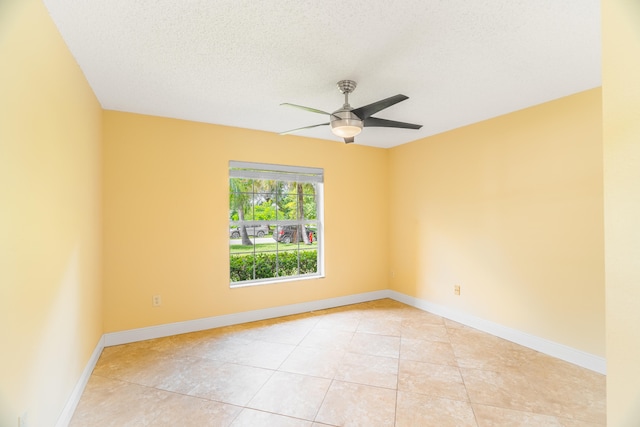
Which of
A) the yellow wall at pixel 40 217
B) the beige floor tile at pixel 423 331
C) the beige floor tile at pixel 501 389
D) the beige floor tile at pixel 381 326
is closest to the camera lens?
the yellow wall at pixel 40 217

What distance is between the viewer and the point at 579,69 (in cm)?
220

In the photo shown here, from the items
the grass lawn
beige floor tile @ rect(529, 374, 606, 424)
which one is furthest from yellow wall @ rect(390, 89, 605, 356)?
the grass lawn

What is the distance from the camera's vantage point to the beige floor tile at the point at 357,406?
1.88 m

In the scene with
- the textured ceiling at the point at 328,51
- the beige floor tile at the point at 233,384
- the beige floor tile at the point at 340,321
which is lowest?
the beige floor tile at the point at 340,321

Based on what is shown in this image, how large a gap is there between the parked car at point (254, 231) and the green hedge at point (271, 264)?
275 millimetres

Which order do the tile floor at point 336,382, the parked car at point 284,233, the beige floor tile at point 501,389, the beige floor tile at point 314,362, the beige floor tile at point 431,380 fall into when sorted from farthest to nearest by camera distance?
1. the parked car at point 284,233
2. the beige floor tile at point 314,362
3. the beige floor tile at point 431,380
4. the beige floor tile at point 501,389
5. the tile floor at point 336,382

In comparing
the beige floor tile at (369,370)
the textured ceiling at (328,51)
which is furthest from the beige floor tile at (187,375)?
the textured ceiling at (328,51)

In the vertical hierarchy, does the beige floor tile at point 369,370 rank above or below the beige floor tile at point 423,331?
above

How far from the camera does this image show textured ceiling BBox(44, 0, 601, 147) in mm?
1560

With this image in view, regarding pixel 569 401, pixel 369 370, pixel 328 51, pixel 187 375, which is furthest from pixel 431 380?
pixel 328 51

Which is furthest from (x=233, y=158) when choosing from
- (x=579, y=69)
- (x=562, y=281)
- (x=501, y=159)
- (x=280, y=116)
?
(x=562, y=281)

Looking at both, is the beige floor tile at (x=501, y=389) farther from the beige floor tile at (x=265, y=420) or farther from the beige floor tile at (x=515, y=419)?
the beige floor tile at (x=265, y=420)

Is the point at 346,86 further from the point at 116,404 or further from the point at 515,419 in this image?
the point at 116,404

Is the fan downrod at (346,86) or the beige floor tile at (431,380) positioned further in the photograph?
the fan downrod at (346,86)
